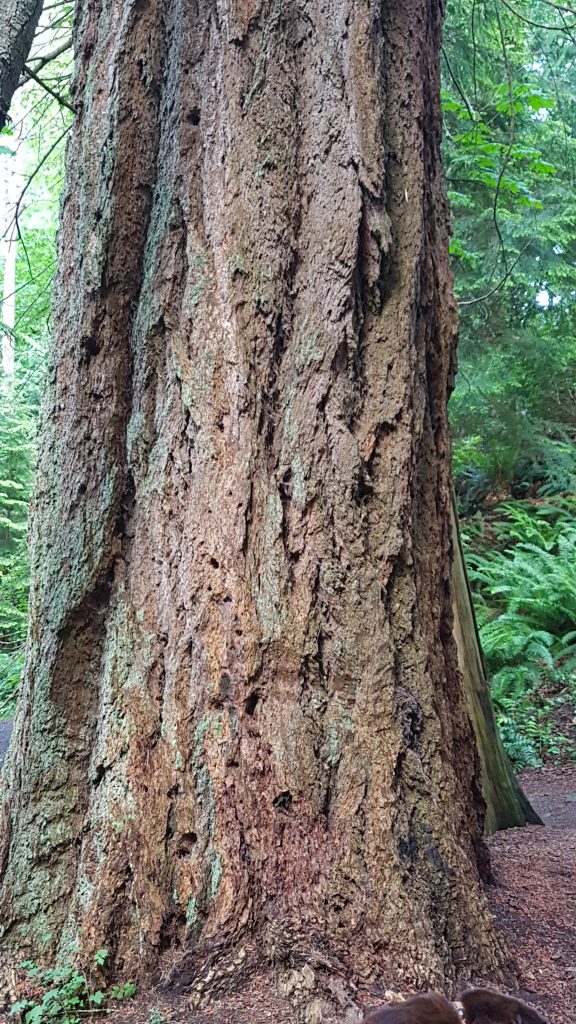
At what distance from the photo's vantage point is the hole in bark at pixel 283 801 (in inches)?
75.5

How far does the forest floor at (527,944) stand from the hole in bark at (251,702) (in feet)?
2.08

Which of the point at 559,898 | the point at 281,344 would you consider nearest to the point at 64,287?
the point at 281,344

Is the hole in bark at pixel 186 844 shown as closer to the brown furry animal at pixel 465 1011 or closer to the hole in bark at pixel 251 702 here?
the hole in bark at pixel 251 702

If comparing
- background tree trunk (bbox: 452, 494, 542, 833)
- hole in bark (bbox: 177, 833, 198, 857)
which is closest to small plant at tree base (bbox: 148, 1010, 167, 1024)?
hole in bark (bbox: 177, 833, 198, 857)

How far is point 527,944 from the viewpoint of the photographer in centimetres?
217

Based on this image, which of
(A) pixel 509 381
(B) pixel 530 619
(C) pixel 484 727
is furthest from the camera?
(A) pixel 509 381

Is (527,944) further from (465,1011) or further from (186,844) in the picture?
(186,844)

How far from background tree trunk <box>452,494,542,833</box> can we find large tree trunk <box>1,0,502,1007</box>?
1209 millimetres

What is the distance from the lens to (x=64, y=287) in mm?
2646

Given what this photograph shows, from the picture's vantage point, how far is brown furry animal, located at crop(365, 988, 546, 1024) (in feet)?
4.58

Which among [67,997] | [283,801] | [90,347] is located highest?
[90,347]

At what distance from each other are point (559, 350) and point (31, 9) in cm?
959

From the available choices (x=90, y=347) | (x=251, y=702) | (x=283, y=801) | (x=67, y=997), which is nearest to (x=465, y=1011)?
(x=283, y=801)

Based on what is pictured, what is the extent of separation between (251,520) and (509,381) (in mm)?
9413
